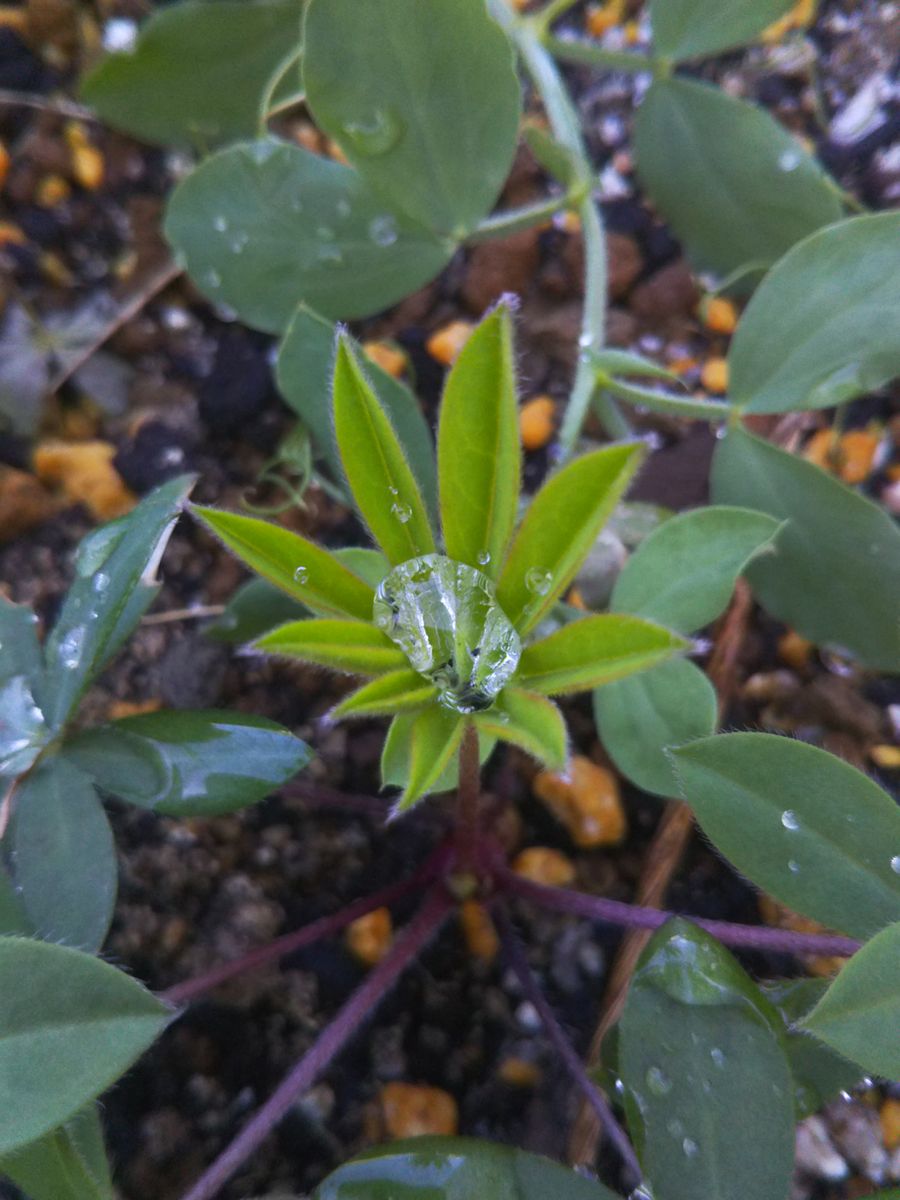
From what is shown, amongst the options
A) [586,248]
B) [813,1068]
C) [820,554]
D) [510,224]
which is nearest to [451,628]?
[813,1068]

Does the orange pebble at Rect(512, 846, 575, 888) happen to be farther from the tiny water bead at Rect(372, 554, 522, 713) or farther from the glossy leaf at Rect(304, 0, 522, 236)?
the glossy leaf at Rect(304, 0, 522, 236)

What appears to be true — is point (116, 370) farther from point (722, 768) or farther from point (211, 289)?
point (722, 768)

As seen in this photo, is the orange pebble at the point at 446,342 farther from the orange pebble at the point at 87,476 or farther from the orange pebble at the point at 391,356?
the orange pebble at the point at 87,476

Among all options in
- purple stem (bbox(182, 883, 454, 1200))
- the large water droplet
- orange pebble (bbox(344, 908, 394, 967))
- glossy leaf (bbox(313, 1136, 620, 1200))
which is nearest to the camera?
glossy leaf (bbox(313, 1136, 620, 1200))

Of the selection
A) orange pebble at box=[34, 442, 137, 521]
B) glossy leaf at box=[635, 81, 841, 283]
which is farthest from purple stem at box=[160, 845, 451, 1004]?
glossy leaf at box=[635, 81, 841, 283]

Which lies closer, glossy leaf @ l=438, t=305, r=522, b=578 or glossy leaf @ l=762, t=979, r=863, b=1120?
glossy leaf @ l=438, t=305, r=522, b=578

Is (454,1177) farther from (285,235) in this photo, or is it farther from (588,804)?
(285,235)

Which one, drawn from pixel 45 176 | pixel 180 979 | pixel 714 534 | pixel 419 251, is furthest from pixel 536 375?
pixel 180 979
